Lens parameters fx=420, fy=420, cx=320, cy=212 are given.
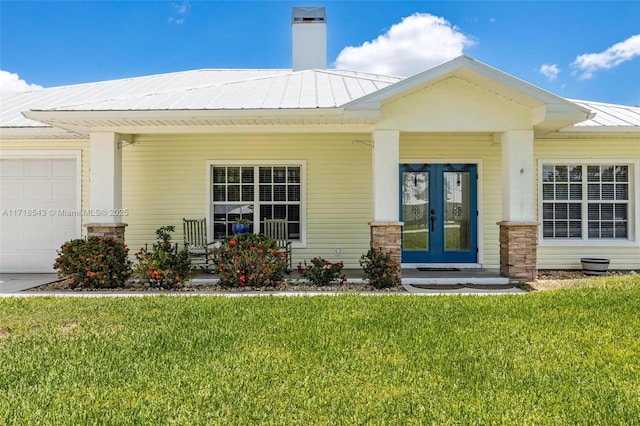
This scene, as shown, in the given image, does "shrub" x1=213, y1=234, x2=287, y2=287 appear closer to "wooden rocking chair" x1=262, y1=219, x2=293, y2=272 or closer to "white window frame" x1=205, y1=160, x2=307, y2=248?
"wooden rocking chair" x1=262, y1=219, x2=293, y2=272

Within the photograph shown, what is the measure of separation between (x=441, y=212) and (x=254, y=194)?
4143 mm

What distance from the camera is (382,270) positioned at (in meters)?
7.07

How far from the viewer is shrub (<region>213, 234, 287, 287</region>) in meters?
7.04

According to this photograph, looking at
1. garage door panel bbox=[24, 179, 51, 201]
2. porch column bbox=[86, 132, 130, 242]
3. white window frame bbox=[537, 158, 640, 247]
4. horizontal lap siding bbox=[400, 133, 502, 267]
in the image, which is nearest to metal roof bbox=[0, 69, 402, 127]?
porch column bbox=[86, 132, 130, 242]

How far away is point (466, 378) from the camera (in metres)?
3.33

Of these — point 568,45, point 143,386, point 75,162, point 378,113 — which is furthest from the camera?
point 568,45

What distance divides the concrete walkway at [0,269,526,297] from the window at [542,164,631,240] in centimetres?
206

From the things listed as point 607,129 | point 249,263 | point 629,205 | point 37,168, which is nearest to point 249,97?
point 249,263

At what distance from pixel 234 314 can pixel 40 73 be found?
533 inches

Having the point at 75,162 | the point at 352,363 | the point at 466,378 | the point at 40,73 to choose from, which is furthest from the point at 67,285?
the point at 40,73

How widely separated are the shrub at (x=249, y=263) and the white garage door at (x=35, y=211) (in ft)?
13.3

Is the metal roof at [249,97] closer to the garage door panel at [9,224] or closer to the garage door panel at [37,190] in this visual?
the garage door panel at [37,190]

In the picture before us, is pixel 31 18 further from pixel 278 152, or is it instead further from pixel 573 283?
pixel 573 283

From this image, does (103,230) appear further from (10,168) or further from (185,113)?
(10,168)
